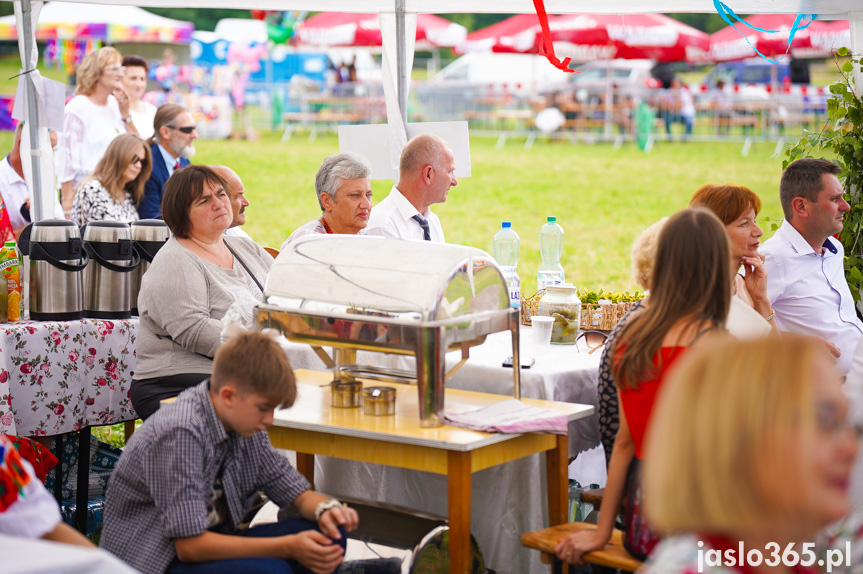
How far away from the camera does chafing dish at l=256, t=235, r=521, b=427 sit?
276 centimetres

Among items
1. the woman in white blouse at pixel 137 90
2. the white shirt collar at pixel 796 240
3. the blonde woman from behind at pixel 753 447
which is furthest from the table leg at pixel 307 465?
the woman in white blouse at pixel 137 90

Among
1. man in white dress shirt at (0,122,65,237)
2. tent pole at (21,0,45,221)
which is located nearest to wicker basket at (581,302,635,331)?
tent pole at (21,0,45,221)

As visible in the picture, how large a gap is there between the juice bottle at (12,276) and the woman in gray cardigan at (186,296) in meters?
0.65

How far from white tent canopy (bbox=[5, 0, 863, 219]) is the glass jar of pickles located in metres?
1.75

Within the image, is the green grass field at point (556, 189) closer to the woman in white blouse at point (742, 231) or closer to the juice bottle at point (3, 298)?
the woman in white blouse at point (742, 231)

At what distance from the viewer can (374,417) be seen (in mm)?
2920

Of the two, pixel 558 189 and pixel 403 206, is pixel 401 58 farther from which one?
pixel 558 189

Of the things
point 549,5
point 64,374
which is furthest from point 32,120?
point 549,5

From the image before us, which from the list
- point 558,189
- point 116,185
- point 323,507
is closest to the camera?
point 323,507

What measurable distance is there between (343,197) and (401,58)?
1.06 m

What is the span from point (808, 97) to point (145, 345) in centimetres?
1790

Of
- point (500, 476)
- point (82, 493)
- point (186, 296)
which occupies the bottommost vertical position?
point (82, 493)

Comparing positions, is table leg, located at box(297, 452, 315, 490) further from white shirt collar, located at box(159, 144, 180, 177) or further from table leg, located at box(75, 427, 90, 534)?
white shirt collar, located at box(159, 144, 180, 177)

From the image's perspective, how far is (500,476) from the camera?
324cm
